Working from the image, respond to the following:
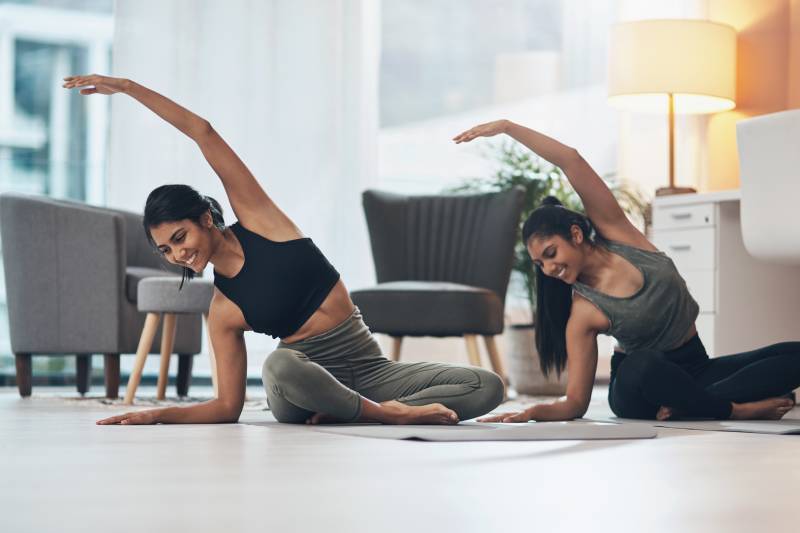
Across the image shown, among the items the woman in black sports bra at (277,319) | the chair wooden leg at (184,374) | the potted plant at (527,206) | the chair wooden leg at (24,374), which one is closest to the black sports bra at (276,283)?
the woman in black sports bra at (277,319)

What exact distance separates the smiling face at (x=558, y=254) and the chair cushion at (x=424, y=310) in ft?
4.12

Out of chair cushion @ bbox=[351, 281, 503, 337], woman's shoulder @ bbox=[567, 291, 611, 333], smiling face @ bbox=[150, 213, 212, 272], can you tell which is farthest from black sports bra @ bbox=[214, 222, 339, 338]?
chair cushion @ bbox=[351, 281, 503, 337]

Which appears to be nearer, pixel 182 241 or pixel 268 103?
pixel 182 241

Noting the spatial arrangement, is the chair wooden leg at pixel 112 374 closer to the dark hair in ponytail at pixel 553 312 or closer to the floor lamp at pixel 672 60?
the dark hair in ponytail at pixel 553 312

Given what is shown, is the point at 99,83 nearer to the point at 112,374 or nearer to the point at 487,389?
the point at 487,389

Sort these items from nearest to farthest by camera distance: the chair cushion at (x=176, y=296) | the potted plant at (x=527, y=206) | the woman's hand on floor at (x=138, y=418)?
the woman's hand on floor at (x=138, y=418) < the chair cushion at (x=176, y=296) < the potted plant at (x=527, y=206)

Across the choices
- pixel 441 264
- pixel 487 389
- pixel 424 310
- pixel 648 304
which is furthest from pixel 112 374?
pixel 648 304

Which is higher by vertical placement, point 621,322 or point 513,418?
point 621,322

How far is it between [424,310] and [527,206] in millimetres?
1281

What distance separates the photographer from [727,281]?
4.09 meters

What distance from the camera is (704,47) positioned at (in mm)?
4684

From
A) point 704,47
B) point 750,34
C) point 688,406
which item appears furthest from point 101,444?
point 750,34

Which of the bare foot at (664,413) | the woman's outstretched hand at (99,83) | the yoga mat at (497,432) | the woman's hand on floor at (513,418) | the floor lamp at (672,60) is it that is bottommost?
the bare foot at (664,413)

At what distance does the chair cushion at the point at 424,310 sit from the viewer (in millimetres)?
3945
